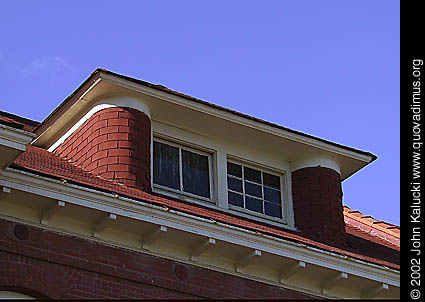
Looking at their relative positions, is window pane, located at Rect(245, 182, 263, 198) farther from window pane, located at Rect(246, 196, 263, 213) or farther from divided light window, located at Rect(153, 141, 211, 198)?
divided light window, located at Rect(153, 141, 211, 198)

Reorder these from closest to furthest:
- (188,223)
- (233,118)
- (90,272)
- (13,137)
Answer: (13,137) → (90,272) → (188,223) → (233,118)

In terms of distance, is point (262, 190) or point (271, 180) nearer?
point (262, 190)

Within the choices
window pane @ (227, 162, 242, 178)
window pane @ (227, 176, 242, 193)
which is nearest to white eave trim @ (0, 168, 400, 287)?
window pane @ (227, 176, 242, 193)

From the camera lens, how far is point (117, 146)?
47.7 feet

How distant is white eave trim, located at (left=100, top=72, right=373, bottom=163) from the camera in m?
14.8

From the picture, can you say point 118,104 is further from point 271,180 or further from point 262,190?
point 271,180

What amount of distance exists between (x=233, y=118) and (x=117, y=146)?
2178 mm

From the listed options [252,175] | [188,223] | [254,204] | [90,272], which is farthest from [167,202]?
[252,175]

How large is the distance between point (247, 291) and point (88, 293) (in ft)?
8.77

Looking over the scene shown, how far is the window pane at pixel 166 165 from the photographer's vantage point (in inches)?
588

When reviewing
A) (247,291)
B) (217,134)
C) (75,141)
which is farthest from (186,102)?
(247,291)

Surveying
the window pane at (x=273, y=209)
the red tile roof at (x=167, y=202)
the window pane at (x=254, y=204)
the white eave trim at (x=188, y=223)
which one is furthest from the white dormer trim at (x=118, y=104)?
the white eave trim at (x=188, y=223)

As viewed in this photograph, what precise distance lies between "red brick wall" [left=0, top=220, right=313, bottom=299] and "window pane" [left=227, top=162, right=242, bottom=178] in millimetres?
2506
